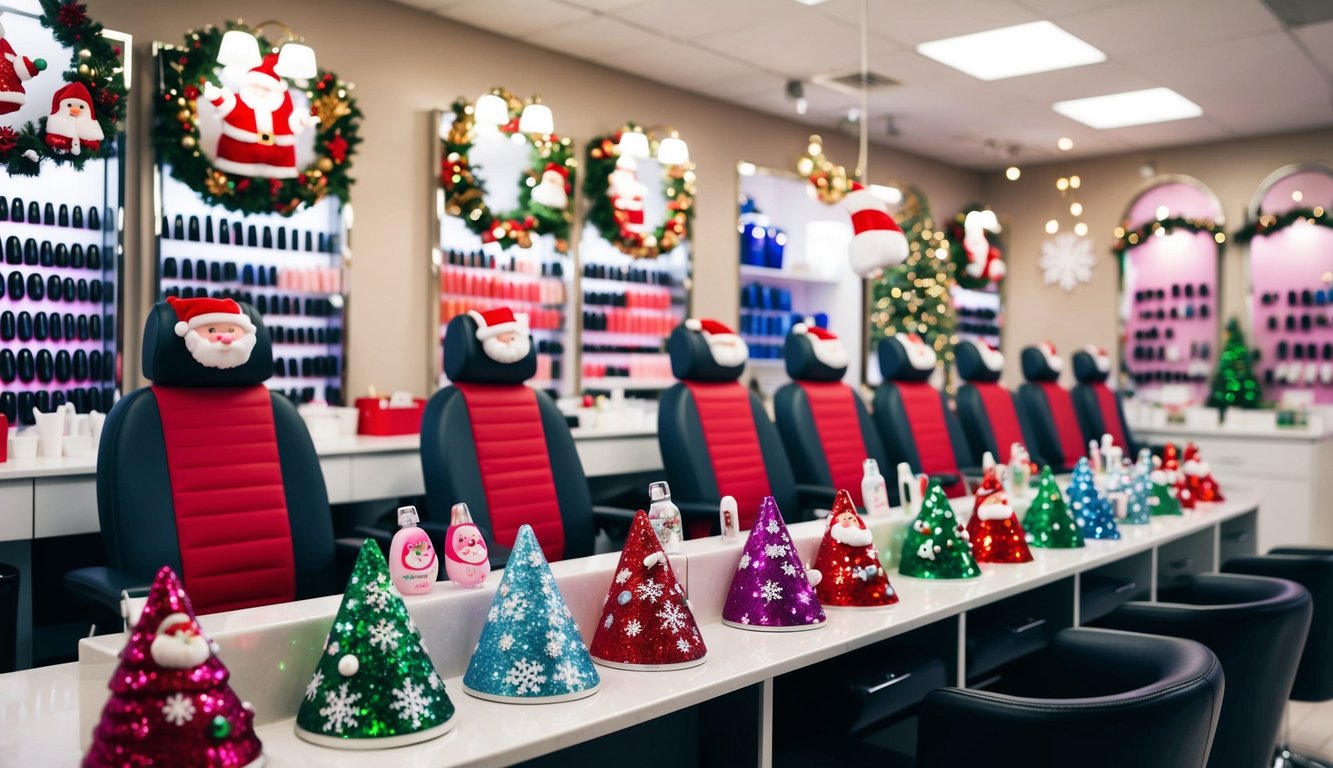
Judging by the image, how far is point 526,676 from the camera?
158cm

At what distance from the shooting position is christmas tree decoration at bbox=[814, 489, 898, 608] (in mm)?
2215

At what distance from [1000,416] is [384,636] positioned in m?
4.83

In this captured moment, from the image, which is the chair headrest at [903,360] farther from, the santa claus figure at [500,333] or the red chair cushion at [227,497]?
the red chair cushion at [227,497]

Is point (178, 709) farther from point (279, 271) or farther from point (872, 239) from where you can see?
point (279, 271)

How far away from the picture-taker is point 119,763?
1.21 metres

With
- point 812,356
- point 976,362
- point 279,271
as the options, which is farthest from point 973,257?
point 279,271

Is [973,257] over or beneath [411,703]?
over

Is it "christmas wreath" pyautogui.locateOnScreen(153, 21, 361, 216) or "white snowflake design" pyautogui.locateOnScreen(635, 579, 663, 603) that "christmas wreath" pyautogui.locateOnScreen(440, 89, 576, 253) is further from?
"white snowflake design" pyautogui.locateOnScreen(635, 579, 663, 603)

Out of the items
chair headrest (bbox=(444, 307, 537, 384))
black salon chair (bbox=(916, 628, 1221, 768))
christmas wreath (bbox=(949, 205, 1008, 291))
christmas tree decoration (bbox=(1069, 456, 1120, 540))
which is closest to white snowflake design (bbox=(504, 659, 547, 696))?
black salon chair (bbox=(916, 628, 1221, 768))

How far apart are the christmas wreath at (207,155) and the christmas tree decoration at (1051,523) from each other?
305 cm

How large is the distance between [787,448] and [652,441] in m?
0.75

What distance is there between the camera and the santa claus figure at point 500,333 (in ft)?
10.8

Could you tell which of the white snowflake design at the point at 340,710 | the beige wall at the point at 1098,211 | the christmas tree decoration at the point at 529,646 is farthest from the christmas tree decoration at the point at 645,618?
the beige wall at the point at 1098,211

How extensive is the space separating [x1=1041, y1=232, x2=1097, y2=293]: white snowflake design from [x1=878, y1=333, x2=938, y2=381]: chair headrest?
398 centimetres
